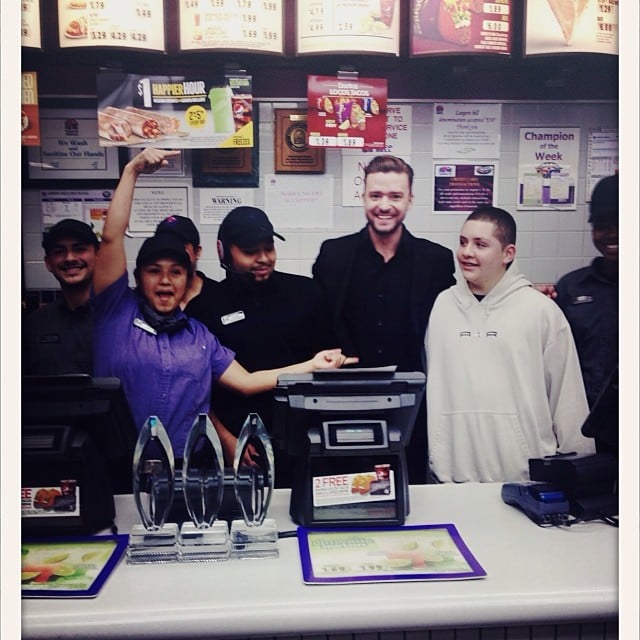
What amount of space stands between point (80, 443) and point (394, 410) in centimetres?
102

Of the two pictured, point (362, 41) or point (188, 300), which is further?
point (188, 300)

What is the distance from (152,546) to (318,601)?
1.75ft

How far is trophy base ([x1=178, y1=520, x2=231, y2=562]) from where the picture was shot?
6.23 feet

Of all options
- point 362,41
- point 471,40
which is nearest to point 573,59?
point 471,40

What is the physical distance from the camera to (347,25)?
218 centimetres

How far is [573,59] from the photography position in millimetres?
2279

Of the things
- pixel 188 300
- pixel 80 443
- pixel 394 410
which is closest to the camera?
pixel 80 443

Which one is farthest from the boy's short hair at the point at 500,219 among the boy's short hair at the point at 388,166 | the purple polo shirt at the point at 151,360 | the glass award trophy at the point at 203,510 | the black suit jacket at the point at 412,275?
the glass award trophy at the point at 203,510

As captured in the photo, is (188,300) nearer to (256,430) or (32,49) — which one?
(256,430)

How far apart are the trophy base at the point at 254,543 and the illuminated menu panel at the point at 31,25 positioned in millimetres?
1658

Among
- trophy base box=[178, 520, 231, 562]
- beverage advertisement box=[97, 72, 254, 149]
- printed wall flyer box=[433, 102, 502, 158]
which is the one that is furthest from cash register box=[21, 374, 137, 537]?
printed wall flyer box=[433, 102, 502, 158]

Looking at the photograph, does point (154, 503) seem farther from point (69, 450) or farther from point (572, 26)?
point (572, 26)

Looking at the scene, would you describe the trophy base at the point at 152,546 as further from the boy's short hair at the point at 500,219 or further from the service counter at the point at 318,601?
the boy's short hair at the point at 500,219

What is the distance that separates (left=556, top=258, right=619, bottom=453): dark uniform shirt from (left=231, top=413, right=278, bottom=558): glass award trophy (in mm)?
1205
